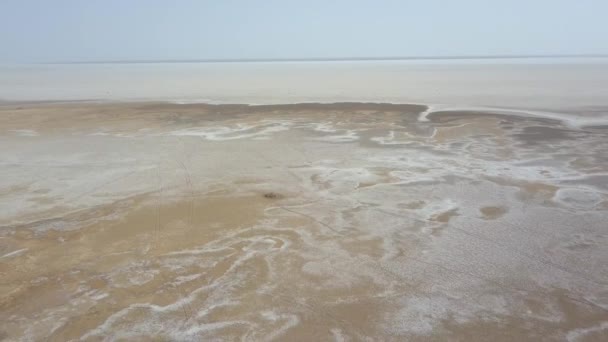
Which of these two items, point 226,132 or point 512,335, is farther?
point 226,132

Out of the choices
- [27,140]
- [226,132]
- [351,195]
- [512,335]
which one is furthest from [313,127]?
[512,335]

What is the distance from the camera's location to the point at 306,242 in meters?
5.40

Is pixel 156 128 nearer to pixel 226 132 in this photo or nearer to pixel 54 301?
pixel 226 132

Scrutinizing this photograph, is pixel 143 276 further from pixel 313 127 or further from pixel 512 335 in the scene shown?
pixel 313 127

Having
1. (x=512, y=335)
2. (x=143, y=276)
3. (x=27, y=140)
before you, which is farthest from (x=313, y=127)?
(x=512, y=335)

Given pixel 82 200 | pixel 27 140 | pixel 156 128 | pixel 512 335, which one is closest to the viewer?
pixel 512 335

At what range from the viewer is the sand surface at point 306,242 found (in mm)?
3859

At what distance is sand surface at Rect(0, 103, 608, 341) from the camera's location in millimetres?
3859

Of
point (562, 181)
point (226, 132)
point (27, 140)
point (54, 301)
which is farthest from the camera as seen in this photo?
point (226, 132)

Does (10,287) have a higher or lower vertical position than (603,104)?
lower

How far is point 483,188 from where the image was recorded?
7.38 m

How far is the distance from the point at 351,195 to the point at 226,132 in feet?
22.9

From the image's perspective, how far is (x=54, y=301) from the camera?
4148 mm

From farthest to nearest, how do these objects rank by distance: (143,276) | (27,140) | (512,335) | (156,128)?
(156,128) < (27,140) < (143,276) < (512,335)
